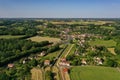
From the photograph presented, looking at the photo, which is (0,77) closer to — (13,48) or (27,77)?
(27,77)

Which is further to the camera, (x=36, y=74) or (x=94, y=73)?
(x=94, y=73)

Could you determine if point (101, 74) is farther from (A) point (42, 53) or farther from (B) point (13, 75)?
(A) point (42, 53)

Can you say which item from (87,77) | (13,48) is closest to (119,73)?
(87,77)

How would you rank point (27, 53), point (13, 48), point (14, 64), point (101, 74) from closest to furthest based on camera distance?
point (101, 74), point (14, 64), point (27, 53), point (13, 48)

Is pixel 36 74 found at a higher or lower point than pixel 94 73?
higher

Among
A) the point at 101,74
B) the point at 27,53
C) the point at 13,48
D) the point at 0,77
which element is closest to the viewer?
the point at 0,77

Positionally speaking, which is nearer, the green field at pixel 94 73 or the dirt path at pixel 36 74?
the dirt path at pixel 36 74

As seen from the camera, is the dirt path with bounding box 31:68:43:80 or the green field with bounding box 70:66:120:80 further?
the green field with bounding box 70:66:120:80

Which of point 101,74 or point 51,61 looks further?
point 51,61
